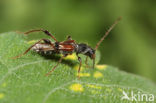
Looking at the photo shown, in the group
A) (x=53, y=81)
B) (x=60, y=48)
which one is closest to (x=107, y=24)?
(x=60, y=48)

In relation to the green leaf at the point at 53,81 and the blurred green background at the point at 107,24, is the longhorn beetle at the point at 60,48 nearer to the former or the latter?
the green leaf at the point at 53,81

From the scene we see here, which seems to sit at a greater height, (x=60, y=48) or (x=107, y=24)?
(x=107, y=24)

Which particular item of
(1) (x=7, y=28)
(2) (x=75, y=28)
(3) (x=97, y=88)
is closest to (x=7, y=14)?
(1) (x=7, y=28)

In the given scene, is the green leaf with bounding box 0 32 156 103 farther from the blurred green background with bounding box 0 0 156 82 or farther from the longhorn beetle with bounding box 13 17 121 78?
the blurred green background with bounding box 0 0 156 82

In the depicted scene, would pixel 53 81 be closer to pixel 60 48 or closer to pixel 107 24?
pixel 60 48

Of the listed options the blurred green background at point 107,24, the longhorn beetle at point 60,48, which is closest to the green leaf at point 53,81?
the longhorn beetle at point 60,48

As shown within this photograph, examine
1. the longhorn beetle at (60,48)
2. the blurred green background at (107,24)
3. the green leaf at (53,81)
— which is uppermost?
the blurred green background at (107,24)

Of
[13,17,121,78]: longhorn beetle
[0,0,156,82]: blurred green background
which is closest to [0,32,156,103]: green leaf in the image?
[13,17,121,78]: longhorn beetle
